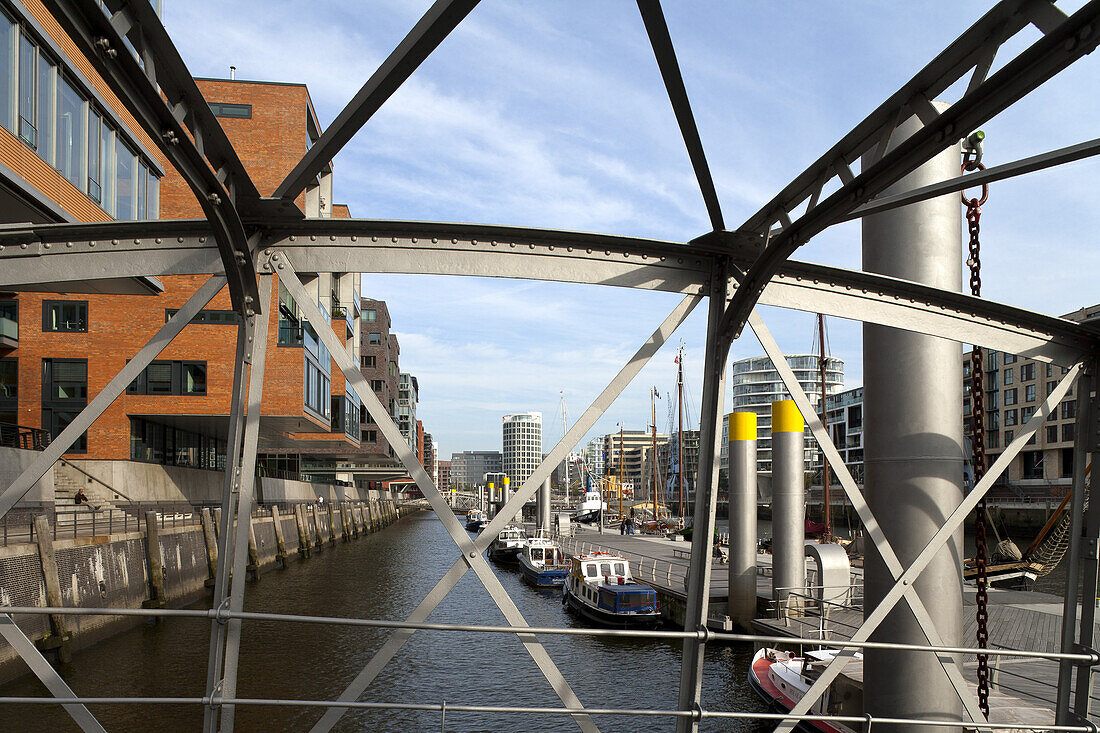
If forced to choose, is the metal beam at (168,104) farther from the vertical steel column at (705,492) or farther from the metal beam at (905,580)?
the metal beam at (905,580)

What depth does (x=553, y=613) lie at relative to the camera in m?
28.3

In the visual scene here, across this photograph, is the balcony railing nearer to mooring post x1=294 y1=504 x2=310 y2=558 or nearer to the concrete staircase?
the concrete staircase

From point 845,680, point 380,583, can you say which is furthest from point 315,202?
point 845,680

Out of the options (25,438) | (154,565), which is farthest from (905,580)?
(25,438)

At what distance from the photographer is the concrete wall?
23719 mm

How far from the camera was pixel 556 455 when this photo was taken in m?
5.67

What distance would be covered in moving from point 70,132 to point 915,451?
19665 mm

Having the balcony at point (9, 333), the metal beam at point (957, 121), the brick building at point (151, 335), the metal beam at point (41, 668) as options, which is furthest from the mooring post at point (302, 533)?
the metal beam at point (957, 121)

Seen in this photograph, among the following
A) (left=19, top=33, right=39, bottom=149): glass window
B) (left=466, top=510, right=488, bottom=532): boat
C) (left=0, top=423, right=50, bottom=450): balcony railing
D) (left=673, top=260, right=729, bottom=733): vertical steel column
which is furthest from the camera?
(left=466, top=510, right=488, bottom=532): boat

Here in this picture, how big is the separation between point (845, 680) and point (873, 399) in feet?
26.7

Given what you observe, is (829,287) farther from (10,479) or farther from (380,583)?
(380,583)

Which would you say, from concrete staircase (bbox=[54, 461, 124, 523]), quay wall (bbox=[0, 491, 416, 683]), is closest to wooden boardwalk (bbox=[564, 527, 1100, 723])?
quay wall (bbox=[0, 491, 416, 683])

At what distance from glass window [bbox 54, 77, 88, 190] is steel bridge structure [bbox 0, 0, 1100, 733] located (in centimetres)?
1512

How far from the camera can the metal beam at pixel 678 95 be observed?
412 centimetres
